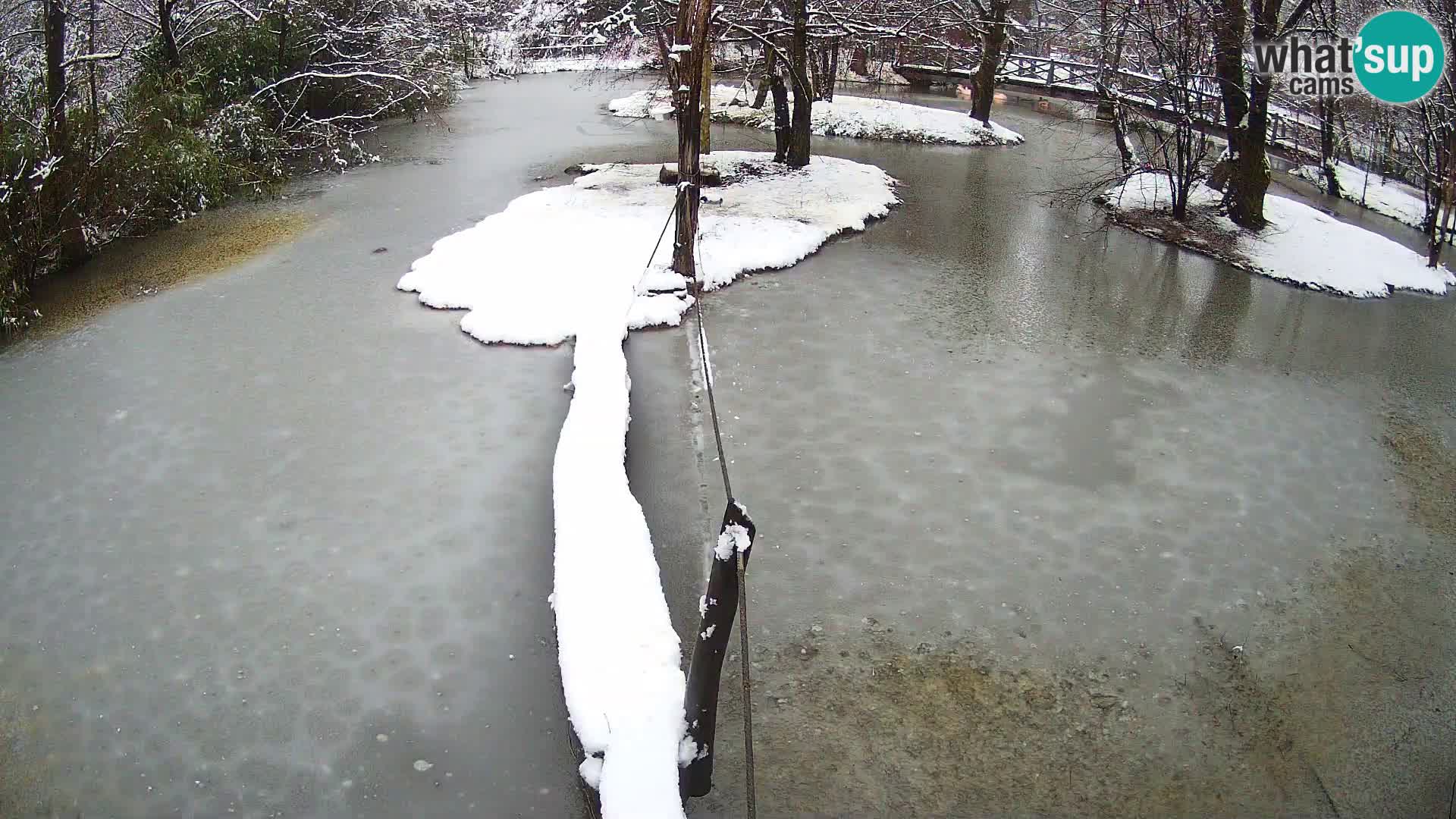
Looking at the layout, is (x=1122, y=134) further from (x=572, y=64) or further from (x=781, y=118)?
(x=572, y=64)

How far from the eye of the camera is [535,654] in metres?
4.62

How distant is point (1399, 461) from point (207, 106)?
1564cm

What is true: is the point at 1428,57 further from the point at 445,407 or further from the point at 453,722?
the point at 453,722

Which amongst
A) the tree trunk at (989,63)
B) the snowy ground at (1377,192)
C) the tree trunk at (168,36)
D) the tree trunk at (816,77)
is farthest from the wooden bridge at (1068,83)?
the tree trunk at (168,36)

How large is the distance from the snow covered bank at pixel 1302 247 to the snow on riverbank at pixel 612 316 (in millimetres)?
3746

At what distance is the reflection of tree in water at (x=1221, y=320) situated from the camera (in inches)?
331

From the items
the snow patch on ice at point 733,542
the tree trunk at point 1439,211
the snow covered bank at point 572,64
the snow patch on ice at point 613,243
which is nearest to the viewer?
the snow patch on ice at point 733,542

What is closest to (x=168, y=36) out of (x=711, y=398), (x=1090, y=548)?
(x=711, y=398)

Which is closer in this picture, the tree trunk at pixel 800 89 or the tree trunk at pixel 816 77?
the tree trunk at pixel 800 89

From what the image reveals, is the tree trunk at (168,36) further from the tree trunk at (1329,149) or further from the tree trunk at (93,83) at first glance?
the tree trunk at (1329,149)

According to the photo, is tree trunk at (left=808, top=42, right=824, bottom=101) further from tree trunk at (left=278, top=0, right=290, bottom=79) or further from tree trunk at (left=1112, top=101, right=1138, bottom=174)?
tree trunk at (left=278, top=0, right=290, bottom=79)

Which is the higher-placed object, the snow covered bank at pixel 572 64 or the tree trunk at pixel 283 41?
the snow covered bank at pixel 572 64

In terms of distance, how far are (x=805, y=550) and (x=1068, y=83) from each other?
2247 centimetres

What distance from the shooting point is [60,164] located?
9.52 m
